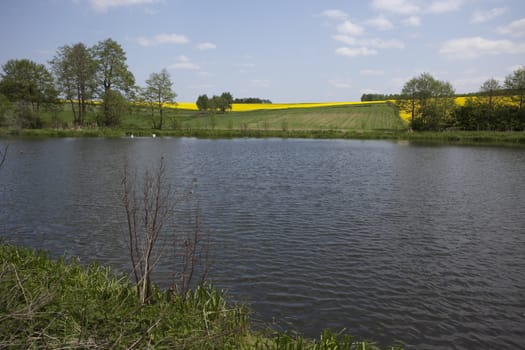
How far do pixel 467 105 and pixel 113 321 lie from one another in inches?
2863

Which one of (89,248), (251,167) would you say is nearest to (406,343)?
(89,248)

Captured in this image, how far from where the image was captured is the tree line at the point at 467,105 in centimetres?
6109

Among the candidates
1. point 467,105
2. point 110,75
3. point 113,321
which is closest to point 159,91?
point 110,75

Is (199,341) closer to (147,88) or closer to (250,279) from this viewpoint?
(250,279)

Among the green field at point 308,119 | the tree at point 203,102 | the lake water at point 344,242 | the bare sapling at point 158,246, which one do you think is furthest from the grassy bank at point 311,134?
the bare sapling at point 158,246

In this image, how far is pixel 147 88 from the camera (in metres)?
67.6

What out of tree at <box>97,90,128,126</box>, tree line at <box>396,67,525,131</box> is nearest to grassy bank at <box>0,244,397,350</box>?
tree at <box>97,90,128,126</box>

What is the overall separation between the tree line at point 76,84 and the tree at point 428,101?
2035 inches

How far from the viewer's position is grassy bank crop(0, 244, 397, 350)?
13.6ft

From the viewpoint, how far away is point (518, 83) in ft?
201

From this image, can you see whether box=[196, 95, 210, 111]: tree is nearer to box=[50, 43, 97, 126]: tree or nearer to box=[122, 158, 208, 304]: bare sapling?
box=[50, 43, 97, 126]: tree

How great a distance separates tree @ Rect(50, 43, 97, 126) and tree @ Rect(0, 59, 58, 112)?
15.5ft

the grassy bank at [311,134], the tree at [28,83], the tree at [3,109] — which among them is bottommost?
the grassy bank at [311,134]

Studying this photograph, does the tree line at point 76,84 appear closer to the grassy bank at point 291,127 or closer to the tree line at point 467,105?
the grassy bank at point 291,127
